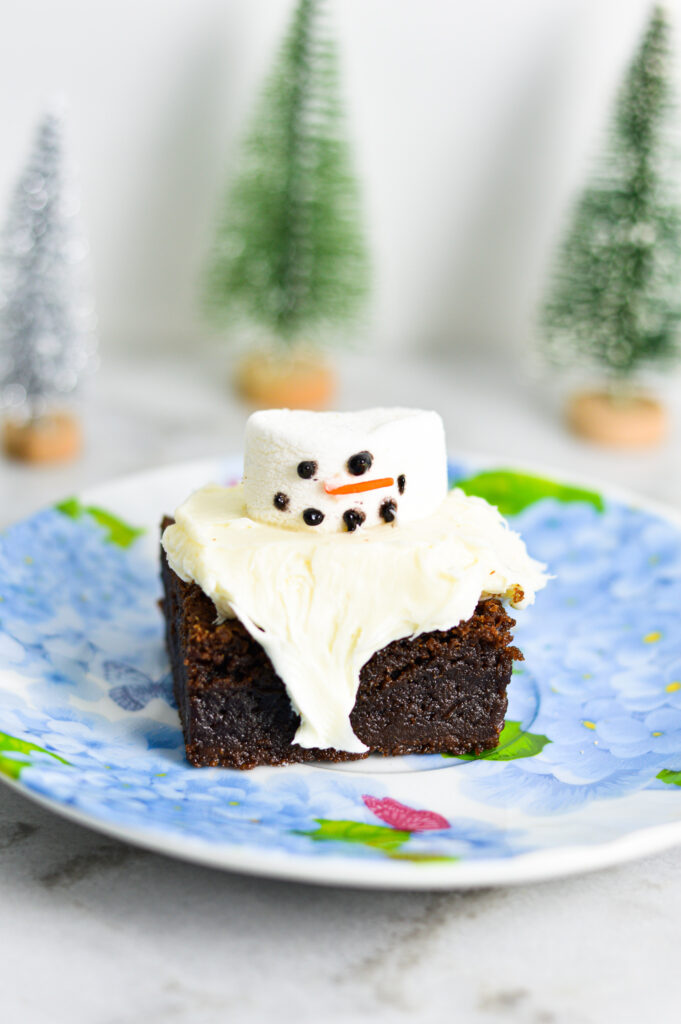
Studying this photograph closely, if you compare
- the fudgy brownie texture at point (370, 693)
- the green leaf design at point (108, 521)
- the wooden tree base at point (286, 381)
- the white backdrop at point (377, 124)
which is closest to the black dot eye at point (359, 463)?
the fudgy brownie texture at point (370, 693)

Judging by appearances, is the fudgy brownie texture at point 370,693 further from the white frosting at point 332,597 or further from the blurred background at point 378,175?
the blurred background at point 378,175

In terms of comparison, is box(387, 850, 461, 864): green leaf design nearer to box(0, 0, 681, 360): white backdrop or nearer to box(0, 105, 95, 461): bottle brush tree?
box(0, 105, 95, 461): bottle brush tree

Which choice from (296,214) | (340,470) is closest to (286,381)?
(296,214)

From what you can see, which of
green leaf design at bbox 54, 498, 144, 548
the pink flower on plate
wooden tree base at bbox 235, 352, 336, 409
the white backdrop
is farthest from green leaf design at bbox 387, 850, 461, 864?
the white backdrop

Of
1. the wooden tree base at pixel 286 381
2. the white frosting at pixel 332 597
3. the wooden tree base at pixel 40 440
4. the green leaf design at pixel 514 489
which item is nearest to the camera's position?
the white frosting at pixel 332 597

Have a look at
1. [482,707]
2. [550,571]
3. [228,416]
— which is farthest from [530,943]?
[228,416]

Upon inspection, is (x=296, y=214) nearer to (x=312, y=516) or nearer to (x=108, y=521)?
(x=108, y=521)
